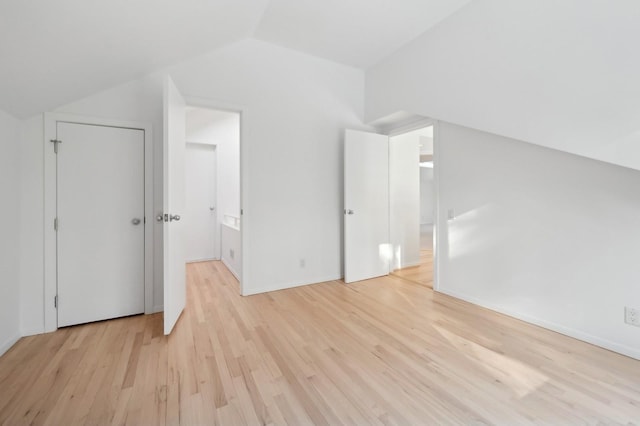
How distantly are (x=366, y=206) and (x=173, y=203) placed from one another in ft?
7.57

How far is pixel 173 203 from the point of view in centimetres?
219

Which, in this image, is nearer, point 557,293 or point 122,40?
point 122,40

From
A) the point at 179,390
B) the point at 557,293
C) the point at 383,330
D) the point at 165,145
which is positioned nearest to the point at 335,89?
the point at 165,145

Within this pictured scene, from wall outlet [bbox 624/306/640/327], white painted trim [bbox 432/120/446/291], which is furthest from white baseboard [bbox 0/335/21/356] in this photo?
wall outlet [bbox 624/306/640/327]

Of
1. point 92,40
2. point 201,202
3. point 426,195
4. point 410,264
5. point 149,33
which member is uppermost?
point 149,33

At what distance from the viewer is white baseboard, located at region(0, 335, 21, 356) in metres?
1.82

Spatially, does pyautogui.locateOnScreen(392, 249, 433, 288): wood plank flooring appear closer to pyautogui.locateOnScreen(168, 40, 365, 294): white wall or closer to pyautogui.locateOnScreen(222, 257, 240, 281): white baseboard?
pyautogui.locateOnScreen(168, 40, 365, 294): white wall

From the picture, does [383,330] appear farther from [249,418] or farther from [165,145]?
[165,145]

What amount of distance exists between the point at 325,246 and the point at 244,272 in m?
1.10

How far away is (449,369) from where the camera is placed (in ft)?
5.40

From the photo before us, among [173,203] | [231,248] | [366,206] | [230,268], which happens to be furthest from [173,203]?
[366,206]

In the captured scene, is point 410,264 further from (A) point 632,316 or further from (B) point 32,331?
(B) point 32,331

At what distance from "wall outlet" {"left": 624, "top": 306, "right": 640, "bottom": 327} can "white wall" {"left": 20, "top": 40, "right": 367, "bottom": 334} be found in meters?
2.60

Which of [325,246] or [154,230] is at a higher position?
[154,230]
